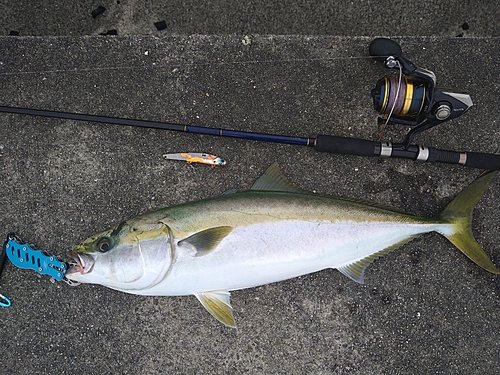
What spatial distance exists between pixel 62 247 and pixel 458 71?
3.00 meters

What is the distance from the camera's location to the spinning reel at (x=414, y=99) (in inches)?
85.9

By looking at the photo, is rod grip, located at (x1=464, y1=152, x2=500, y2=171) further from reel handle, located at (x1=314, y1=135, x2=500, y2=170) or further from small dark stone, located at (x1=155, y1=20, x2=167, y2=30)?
small dark stone, located at (x1=155, y1=20, x2=167, y2=30)

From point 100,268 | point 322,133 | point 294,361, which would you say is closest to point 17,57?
point 100,268

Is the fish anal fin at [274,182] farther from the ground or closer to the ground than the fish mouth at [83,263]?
farther from the ground

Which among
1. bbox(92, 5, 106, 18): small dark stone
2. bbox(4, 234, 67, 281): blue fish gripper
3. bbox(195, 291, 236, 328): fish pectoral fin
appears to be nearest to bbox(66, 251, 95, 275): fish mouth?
bbox(4, 234, 67, 281): blue fish gripper

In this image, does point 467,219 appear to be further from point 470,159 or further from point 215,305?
point 215,305

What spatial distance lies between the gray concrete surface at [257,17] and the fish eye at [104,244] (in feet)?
5.70

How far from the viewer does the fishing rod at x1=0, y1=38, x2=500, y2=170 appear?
87.0 inches

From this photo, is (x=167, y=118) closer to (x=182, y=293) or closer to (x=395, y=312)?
(x=182, y=293)

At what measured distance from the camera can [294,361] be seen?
255 centimetres

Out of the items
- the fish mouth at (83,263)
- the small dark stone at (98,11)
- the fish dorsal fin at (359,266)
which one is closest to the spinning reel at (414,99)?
the fish dorsal fin at (359,266)

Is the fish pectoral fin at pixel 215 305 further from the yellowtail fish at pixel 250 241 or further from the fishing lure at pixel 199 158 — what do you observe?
the fishing lure at pixel 199 158

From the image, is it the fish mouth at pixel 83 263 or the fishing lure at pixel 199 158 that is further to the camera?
the fishing lure at pixel 199 158

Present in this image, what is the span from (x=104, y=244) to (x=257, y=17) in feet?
6.79
